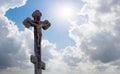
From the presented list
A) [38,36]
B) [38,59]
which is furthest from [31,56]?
[38,36]

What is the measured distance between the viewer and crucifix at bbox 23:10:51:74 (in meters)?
13.0

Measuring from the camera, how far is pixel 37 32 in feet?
45.6

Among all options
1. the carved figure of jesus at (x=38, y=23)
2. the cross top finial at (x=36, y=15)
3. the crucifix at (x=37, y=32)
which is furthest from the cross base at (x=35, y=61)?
the cross top finial at (x=36, y=15)

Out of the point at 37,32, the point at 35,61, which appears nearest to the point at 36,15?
the point at 37,32

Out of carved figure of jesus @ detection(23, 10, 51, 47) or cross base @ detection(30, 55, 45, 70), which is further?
carved figure of jesus @ detection(23, 10, 51, 47)

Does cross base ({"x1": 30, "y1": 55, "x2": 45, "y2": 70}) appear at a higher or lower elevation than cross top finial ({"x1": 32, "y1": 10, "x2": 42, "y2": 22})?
lower

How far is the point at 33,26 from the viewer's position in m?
14.0

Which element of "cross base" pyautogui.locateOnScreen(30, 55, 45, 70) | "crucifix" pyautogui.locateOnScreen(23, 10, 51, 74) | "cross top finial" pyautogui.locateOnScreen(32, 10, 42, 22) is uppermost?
"cross top finial" pyautogui.locateOnScreen(32, 10, 42, 22)

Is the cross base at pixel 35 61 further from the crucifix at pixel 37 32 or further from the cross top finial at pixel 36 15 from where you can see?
the cross top finial at pixel 36 15

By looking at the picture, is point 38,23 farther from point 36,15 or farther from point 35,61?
point 35,61

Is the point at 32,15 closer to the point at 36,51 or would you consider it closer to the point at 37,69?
the point at 36,51

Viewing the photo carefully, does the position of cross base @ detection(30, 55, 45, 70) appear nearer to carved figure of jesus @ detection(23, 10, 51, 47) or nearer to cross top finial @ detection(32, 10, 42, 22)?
carved figure of jesus @ detection(23, 10, 51, 47)

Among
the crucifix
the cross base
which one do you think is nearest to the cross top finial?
the crucifix

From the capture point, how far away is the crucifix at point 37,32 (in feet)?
42.8
